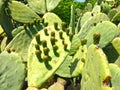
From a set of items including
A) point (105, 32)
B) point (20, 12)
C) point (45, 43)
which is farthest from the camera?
point (20, 12)

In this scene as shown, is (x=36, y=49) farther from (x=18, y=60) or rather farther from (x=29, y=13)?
(x=29, y=13)

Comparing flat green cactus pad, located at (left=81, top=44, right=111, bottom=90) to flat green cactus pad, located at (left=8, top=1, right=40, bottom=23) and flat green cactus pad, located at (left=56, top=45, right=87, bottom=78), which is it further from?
flat green cactus pad, located at (left=8, top=1, right=40, bottom=23)

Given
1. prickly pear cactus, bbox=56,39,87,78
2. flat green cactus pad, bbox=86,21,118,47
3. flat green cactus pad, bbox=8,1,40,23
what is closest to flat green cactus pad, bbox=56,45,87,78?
prickly pear cactus, bbox=56,39,87,78

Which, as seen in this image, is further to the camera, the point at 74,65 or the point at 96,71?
the point at 74,65

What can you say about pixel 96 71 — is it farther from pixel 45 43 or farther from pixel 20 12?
pixel 20 12

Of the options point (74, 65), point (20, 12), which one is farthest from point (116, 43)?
point (20, 12)

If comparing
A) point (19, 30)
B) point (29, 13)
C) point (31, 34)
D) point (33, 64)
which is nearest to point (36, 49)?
point (33, 64)
